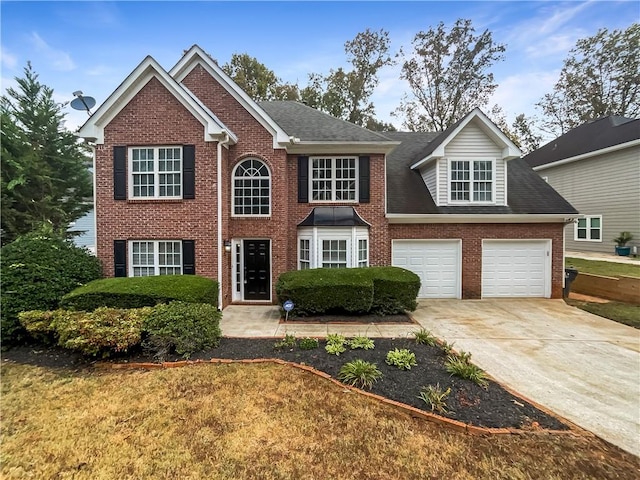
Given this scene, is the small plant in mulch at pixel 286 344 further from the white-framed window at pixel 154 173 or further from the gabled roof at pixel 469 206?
the gabled roof at pixel 469 206

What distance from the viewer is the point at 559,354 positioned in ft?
21.6

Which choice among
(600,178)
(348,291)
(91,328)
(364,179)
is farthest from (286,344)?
(600,178)

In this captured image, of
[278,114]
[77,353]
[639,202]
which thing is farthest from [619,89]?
[77,353]

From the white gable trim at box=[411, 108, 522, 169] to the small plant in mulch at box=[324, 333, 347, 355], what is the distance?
822cm

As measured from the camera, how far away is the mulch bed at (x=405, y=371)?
14.1ft

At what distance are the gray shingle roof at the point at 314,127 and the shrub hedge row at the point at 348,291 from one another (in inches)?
184

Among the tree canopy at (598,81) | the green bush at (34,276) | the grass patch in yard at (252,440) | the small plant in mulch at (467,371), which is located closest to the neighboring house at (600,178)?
the tree canopy at (598,81)

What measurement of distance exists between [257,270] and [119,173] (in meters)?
5.26

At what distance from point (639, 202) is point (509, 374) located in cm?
1973

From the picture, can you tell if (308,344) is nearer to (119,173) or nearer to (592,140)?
(119,173)

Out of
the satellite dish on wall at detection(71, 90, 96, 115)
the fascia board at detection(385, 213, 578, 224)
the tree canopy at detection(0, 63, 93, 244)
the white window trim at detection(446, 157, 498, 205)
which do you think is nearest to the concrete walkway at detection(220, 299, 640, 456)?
the fascia board at detection(385, 213, 578, 224)

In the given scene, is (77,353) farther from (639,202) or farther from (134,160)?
(639,202)

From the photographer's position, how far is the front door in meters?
10.7

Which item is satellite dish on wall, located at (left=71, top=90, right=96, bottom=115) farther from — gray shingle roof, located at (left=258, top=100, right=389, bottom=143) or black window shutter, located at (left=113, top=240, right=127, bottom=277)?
gray shingle roof, located at (left=258, top=100, right=389, bottom=143)
